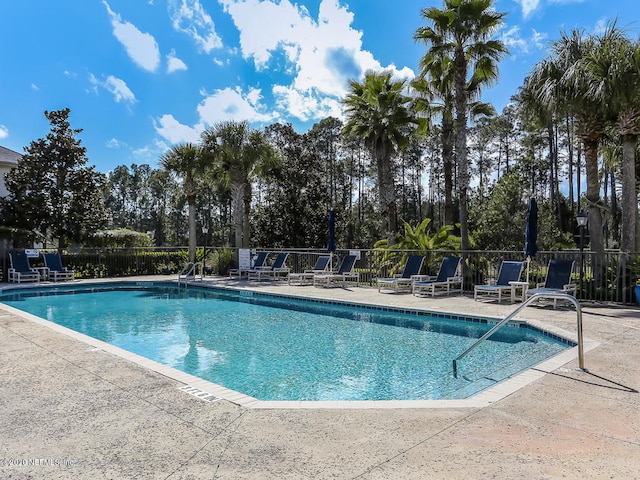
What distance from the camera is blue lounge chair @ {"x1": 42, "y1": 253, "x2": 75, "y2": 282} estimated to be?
659 inches

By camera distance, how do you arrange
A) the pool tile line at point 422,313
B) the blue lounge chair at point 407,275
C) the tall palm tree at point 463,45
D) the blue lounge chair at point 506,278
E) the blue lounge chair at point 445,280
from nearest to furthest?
the pool tile line at point 422,313
the blue lounge chair at point 506,278
the blue lounge chair at point 445,280
the blue lounge chair at point 407,275
the tall palm tree at point 463,45

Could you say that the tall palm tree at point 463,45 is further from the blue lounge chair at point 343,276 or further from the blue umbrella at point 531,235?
the blue lounge chair at point 343,276

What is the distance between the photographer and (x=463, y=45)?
1360cm

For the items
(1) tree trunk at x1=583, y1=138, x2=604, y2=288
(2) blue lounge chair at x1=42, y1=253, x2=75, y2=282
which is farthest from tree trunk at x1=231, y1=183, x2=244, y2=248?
(1) tree trunk at x1=583, y1=138, x2=604, y2=288

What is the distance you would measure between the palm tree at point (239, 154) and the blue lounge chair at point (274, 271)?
3.30 meters

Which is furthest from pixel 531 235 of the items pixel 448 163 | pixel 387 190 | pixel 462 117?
pixel 448 163

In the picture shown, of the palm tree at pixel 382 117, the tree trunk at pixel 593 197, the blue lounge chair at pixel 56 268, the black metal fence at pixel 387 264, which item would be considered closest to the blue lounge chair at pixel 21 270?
the blue lounge chair at pixel 56 268

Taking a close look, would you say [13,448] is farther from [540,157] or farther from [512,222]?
[540,157]

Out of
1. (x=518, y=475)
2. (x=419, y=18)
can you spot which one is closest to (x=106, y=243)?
(x=419, y=18)

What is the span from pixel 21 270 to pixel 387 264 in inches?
511

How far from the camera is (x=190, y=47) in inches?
700

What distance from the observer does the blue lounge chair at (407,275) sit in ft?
41.3

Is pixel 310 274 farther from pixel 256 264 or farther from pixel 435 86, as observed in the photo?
pixel 435 86

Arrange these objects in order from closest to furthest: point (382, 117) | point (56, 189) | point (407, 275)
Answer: point (407, 275) < point (382, 117) < point (56, 189)
